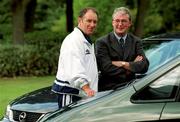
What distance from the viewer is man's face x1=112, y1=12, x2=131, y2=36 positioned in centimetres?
543

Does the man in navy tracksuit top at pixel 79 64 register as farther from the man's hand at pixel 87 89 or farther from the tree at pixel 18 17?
the tree at pixel 18 17

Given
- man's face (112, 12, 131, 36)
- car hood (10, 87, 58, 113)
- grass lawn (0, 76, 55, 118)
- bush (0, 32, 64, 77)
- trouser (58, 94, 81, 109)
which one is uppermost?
man's face (112, 12, 131, 36)

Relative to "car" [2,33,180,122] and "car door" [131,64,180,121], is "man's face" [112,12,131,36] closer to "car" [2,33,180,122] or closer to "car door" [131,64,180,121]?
"car" [2,33,180,122]

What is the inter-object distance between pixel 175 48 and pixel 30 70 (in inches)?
379

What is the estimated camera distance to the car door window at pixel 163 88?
12.5ft

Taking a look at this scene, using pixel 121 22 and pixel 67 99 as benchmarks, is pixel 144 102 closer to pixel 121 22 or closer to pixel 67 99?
pixel 67 99

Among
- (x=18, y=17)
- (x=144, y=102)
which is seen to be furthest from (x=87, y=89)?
(x=18, y=17)

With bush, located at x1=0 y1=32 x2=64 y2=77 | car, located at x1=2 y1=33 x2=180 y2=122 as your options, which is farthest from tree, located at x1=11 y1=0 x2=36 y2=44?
car, located at x1=2 y1=33 x2=180 y2=122

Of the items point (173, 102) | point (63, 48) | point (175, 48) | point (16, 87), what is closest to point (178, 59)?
point (173, 102)

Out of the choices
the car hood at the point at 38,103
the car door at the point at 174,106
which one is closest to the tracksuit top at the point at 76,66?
the car hood at the point at 38,103

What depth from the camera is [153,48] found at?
682cm

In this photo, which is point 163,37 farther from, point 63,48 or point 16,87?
point 16,87

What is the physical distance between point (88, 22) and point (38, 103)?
3.85 ft

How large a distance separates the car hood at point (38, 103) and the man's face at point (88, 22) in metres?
0.91
